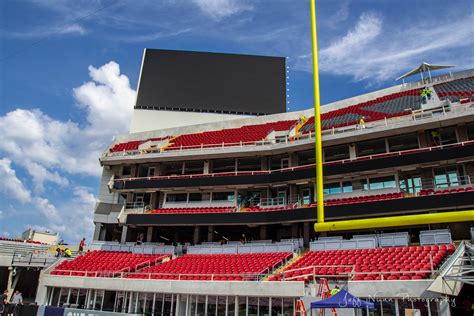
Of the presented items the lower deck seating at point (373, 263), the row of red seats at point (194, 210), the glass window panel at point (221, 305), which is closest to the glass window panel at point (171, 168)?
the row of red seats at point (194, 210)

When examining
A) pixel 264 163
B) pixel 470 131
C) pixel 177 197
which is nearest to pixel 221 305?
pixel 264 163

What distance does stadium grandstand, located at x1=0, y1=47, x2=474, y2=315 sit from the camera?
58.4 feet

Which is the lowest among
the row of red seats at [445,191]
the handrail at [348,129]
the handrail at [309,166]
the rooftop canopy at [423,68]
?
the row of red seats at [445,191]

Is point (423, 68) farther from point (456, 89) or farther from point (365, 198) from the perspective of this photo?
point (365, 198)

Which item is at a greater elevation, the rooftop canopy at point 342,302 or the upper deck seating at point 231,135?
the upper deck seating at point 231,135

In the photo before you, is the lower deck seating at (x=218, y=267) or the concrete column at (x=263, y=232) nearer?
the lower deck seating at (x=218, y=267)

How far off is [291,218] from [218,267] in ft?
22.1

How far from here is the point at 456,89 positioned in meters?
34.6

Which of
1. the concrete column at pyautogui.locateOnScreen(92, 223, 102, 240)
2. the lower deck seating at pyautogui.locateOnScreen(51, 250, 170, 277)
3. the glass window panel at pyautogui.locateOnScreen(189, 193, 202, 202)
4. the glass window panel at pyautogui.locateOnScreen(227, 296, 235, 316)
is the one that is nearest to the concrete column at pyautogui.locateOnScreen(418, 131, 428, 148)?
the glass window panel at pyautogui.locateOnScreen(227, 296, 235, 316)

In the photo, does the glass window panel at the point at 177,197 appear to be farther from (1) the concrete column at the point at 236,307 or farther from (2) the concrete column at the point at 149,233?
(1) the concrete column at the point at 236,307

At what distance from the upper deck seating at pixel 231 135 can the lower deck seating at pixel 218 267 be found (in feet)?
38.3

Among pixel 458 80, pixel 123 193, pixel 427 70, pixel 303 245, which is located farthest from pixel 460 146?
pixel 123 193

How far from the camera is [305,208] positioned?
2659 centimetres

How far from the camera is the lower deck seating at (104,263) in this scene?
25453 millimetres
